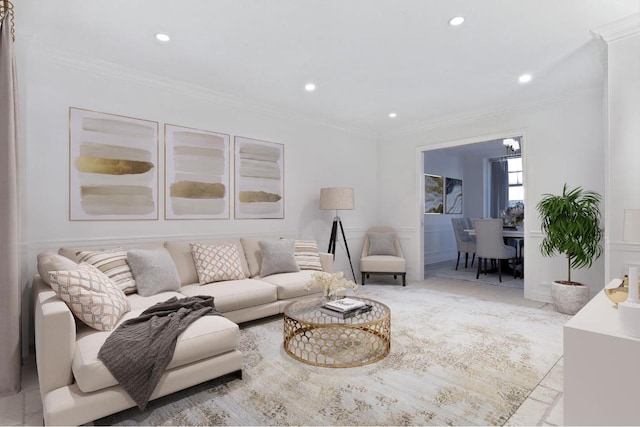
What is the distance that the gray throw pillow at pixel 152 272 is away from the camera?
9.39 feet

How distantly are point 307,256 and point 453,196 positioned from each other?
5.10 m

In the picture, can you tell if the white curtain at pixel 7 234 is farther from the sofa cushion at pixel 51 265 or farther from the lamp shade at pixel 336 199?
the lamp shade at pixel 336 199

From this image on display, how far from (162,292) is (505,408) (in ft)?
8.67

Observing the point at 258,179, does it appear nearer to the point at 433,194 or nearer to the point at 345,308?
the point at 345,308

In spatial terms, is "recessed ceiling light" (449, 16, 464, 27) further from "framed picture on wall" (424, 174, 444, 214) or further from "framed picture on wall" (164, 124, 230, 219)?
"framed picture on wall" (424, 174, 444, 214)

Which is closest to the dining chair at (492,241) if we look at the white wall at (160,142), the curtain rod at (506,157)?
the white wall at (160,142)

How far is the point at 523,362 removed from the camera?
2535 mm

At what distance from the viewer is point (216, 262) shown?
3.46m

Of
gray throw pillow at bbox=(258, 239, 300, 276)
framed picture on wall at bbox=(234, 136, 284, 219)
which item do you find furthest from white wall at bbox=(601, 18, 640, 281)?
framed picture on wall at bbox=(234, 136, 284, 219)

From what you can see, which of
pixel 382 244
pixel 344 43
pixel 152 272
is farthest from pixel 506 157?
pixel 152 272

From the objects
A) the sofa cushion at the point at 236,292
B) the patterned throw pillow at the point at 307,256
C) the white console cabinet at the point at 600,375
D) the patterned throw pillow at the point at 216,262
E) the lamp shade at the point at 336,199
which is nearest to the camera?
the white console cabinet at the point at 600,375

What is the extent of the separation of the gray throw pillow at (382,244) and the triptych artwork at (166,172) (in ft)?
5.57

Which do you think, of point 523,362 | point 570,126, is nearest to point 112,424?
point 523,362

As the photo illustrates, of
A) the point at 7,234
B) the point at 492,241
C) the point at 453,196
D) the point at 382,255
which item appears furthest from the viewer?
the point at 453,196
